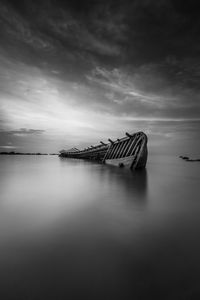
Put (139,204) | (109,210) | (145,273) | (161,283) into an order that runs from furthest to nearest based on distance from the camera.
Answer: (139,204)
(109,210)
(145,273)
(161,283)

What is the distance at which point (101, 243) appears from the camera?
2201 mm

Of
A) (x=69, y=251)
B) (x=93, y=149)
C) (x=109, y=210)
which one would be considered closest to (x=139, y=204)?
(x=109, y=210)

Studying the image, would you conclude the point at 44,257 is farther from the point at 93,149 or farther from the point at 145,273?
the point at 93,149

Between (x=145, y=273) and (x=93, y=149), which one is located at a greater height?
(x=93, y=149)

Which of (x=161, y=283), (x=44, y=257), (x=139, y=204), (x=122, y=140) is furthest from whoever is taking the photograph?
(x=122, y=140)

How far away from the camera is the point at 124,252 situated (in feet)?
6.45

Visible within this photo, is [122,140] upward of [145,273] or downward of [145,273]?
upward

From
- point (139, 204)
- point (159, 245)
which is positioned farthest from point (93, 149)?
point (159, 245)

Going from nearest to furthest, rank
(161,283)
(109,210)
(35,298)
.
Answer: (35,298), (161,283), (109,210)

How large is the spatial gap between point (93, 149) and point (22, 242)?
2953 cm

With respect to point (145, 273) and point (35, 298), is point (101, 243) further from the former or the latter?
point (35, 298)

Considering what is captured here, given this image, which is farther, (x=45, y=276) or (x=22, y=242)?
(x=22, y=242)

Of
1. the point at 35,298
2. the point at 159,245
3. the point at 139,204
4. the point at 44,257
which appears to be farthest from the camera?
the point at 139,204

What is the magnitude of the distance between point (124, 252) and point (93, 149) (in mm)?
29791
